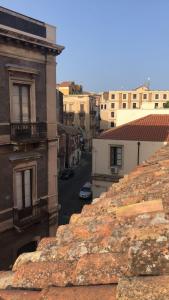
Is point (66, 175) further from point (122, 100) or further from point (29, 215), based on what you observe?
point (122, 100)

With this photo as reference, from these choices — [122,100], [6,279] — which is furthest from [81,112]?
[6,279]

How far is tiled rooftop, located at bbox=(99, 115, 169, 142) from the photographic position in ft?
69.6

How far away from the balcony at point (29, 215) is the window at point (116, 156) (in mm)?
8055

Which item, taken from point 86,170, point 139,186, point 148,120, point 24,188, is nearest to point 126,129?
point 148,120

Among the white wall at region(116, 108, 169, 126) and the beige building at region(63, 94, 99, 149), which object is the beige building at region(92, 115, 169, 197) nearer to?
the white wall at region(116, 108, 169, 126)

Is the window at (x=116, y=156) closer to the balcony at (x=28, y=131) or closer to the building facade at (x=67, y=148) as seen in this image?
the balcony at (x=28, y=131)

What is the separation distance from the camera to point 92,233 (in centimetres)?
342

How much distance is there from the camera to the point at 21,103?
13211mm

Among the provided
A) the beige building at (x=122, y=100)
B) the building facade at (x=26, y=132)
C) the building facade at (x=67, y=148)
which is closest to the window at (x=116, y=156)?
the building facade at (x=26, y=132)

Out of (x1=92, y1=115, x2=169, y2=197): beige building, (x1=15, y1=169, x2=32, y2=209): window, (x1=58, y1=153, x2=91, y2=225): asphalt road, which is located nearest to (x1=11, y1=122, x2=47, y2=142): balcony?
(x1=15, y1=169, x2=32, y2=209): window

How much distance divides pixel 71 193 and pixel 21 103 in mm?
24101

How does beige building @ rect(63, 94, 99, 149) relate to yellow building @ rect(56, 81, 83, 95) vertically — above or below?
below

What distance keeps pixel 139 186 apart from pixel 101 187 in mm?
17389

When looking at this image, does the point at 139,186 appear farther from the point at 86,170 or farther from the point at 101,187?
the point at 86,170
